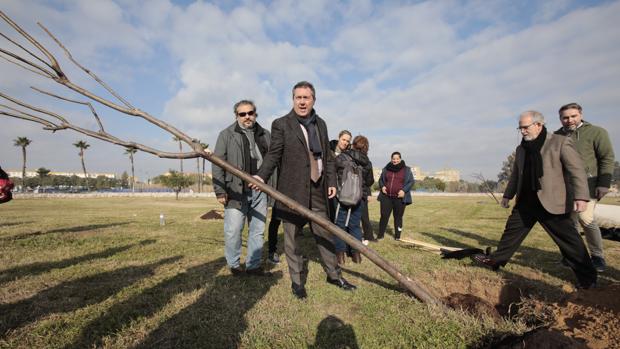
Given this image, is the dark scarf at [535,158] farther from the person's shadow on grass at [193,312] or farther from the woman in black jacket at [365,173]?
the person's shadow on grass at [193,312]

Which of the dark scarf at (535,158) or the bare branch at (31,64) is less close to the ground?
the bare branch at (31,64)

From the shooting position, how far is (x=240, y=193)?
168 inches

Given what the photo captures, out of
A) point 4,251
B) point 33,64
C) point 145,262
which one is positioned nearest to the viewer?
point 33,64

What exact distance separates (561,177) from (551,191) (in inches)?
8.9

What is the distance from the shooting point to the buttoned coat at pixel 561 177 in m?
3.64

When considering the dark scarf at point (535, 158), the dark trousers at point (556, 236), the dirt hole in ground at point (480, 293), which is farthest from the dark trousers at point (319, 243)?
the dark scarf at point (535, 158)

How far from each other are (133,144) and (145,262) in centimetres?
359

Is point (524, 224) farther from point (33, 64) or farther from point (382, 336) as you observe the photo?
point (33, 64)

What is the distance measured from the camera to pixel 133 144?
2.38 m

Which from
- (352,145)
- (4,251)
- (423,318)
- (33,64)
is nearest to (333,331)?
(423,318)

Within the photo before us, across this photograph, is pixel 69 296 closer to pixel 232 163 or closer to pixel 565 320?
pixel 232 163

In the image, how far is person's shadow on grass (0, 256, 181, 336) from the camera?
2.98 meters

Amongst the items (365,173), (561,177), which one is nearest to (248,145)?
(365,173)

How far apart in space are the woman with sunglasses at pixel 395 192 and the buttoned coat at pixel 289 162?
4408 millimetres
